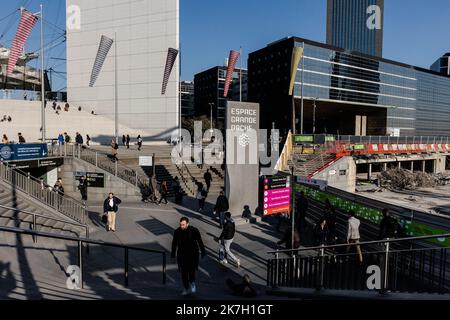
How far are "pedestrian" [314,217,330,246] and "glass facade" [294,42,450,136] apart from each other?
57883 millimetres

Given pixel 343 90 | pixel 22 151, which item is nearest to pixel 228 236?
pixel 22 151

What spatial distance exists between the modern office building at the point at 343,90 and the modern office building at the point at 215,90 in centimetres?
3139

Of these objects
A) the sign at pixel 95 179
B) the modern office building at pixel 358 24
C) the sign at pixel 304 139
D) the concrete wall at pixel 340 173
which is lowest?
the concrete wall at pixel 340 173

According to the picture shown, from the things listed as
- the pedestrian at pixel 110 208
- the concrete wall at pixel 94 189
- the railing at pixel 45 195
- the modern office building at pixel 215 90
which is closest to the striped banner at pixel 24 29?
the concrete wall at pixel 94 189

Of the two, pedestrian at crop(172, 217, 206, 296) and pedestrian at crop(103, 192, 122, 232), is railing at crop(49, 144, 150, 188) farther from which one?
pedestrian at crop(172, 217, 206, 296)

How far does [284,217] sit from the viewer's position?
1395cm

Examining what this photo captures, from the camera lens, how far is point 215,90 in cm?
12794

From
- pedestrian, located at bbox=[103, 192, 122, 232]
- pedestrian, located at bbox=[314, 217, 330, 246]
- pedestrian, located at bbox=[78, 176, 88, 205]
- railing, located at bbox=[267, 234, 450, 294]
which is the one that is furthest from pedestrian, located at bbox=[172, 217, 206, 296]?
pedestrian, located at bbox=[78, 176, 88, 205]

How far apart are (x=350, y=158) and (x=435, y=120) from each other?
312 feet

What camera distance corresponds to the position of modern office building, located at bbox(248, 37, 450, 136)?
77.1 m

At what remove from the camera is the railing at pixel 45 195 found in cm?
1342

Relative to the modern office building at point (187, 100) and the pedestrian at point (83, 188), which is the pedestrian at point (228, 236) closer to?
the pedestrian at point (83, 188)

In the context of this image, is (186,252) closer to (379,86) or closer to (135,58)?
(135,58)

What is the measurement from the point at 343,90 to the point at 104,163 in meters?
71.1
